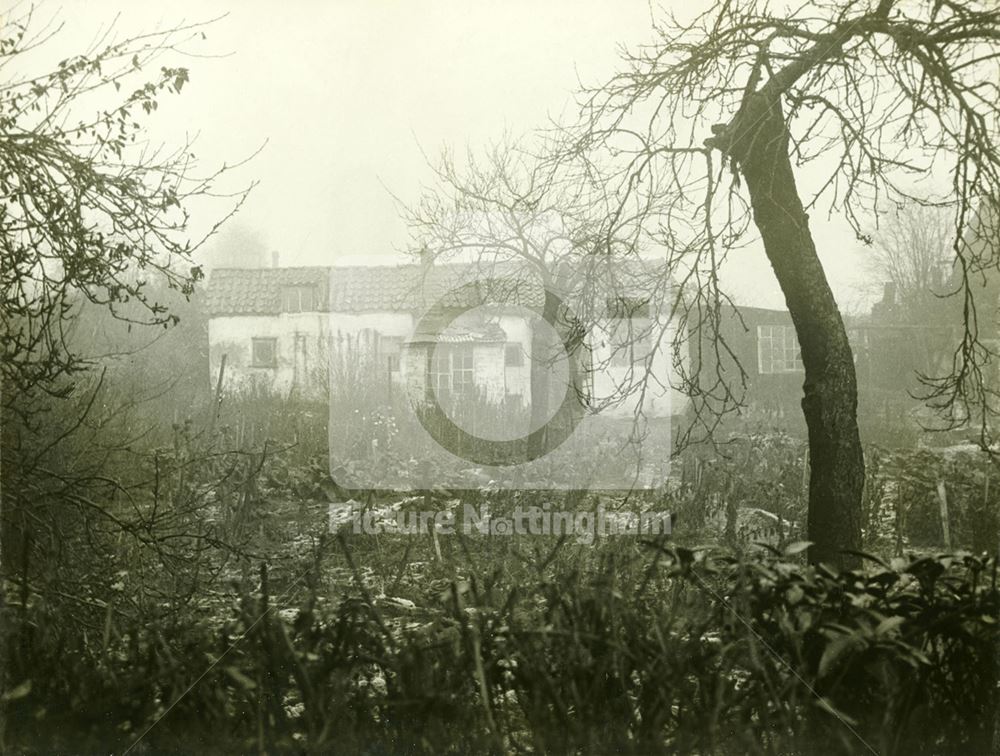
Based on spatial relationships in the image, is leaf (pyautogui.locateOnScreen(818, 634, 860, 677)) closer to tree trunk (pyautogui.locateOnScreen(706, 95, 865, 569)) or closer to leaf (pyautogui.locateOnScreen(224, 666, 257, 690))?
tree trunk (pyautogui.locateOnScreen(706, 95, 865, 569))

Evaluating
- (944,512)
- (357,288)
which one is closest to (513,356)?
(357,288)

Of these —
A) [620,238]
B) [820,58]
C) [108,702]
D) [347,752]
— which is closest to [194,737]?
[108,702]

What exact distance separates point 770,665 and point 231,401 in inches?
220

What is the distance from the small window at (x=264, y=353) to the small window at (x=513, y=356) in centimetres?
224

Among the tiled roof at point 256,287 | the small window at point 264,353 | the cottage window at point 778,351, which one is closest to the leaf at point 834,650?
the tiled roof at point 256,287

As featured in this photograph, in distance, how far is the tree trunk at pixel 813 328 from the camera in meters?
3.94

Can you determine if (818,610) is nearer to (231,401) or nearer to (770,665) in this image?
(770,665)

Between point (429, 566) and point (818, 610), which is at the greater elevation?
point (818, 610)

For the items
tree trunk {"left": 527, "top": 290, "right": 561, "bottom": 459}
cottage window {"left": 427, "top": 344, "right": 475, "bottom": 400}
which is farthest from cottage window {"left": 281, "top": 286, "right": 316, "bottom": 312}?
tree trunk {"left": 527, "top": 290, "right": 561, "bottom": 459}

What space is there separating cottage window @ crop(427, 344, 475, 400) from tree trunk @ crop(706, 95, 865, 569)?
12.1 ft

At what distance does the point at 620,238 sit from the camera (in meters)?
4.90

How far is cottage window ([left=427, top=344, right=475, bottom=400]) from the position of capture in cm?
736
